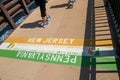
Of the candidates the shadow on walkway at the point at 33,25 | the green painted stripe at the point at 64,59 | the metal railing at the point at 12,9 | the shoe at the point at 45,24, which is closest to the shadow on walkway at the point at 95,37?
the green painted stripe at the point at 64,59

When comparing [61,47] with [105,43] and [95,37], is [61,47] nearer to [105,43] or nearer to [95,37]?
[95,37]

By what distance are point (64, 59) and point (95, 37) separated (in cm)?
120

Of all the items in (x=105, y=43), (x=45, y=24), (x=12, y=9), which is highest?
(x=12, y=9)

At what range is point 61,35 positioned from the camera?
20.6ft

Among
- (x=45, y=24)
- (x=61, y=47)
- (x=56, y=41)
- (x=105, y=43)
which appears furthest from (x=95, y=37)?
(x=45, y=24)

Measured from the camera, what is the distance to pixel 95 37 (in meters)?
5.75

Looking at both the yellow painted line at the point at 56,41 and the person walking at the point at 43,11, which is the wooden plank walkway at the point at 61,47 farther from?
the person walking at the point at 43,11

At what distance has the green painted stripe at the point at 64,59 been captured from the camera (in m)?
4.67

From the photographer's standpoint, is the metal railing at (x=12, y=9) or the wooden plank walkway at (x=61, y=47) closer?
the wooden plank walkway at (x=61, y=47)

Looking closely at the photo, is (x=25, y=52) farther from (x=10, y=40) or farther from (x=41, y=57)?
(x=10, y=40)

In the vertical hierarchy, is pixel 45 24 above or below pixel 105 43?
below

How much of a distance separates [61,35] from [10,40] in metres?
1.72

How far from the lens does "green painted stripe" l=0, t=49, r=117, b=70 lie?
4.67m

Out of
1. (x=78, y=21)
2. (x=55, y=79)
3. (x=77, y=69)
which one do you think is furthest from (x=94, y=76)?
(x=78, y=21)
